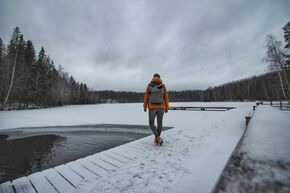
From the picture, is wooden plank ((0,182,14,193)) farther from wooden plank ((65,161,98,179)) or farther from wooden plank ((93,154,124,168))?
wooden plank ((93,154,124,168))

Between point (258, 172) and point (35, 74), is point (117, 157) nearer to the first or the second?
point (258, 172)

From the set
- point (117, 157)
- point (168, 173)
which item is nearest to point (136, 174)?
point (168, 173)

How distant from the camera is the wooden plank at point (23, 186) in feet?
7.39

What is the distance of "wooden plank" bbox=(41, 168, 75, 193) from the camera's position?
2.22 m

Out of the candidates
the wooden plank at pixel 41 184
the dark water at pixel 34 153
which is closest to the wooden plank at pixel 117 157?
the wooden plank at pixel 41 184

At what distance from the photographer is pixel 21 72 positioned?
83.1 ft

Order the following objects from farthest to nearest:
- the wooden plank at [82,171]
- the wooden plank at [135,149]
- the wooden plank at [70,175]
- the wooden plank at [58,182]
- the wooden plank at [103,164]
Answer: the wooden plank at [135,149] → the wooden plank at [103,164] → the wooden plank at [82,171] → the wooden plank at [70,175] → the wooden plank at [58,182]

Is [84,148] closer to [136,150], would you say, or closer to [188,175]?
[136,150]

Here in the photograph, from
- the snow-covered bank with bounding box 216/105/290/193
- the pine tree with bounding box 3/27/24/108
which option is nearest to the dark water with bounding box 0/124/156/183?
the snow-covered bank with bounding box 216/105/290/193

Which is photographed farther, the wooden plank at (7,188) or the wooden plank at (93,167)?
the wooden plank at (93,167)

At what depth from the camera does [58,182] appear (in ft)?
7.96

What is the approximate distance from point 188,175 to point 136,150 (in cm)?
179

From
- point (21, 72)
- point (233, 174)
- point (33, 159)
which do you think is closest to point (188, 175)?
point (233, 174)

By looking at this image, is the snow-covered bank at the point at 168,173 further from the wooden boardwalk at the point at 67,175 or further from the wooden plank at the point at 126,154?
the wooden boardwalk at the point at 67,175
